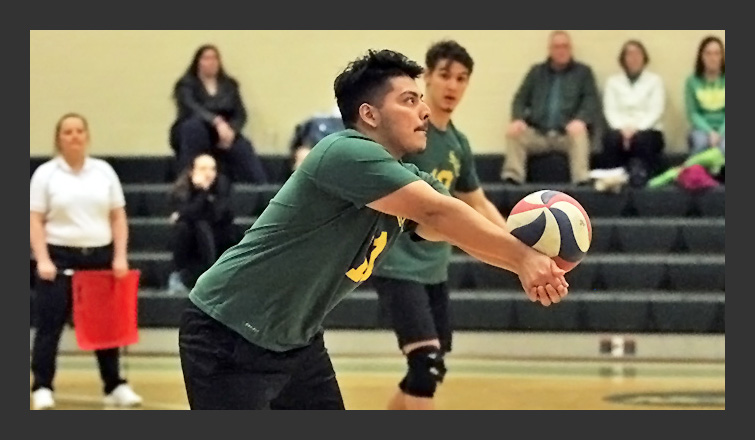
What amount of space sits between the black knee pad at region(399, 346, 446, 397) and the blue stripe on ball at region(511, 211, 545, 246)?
2.15 meters

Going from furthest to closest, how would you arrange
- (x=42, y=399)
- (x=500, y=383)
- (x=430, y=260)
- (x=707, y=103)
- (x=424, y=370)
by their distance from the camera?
(x=707, y=103)
(x=500, y=383)
(x=42, y=399)
(x=430, y=260)
(x=424, y=370)

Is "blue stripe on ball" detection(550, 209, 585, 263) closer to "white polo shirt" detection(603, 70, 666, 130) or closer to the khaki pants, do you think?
the khaki pants

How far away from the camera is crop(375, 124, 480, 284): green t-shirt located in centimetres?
597

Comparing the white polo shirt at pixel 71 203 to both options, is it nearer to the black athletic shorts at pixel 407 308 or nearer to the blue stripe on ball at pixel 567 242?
the black athletic shorts at pixel 407 308

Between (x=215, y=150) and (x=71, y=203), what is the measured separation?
3883 millimetres

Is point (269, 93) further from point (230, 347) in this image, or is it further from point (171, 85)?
point (230, 347)

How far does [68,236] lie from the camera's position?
24.8 feet

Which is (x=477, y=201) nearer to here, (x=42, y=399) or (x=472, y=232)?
(x=472, y=232)

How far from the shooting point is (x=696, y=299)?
9.76m

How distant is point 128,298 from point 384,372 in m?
→ 2.18

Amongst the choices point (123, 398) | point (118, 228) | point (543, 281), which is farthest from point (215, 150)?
point (543, 281)

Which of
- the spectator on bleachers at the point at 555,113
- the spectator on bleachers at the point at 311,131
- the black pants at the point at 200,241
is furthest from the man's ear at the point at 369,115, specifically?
the spectator on bleachers at the point at 555,113

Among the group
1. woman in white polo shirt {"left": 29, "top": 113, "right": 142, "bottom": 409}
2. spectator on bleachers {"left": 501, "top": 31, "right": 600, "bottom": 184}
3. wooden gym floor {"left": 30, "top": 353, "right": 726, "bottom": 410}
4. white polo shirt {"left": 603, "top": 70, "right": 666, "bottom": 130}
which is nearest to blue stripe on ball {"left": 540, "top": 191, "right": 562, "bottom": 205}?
wooden gym floor {"left": 30, "top": 353, "right": 726, "bottom": 410}

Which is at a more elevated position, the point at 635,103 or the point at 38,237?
the point at 635,103
